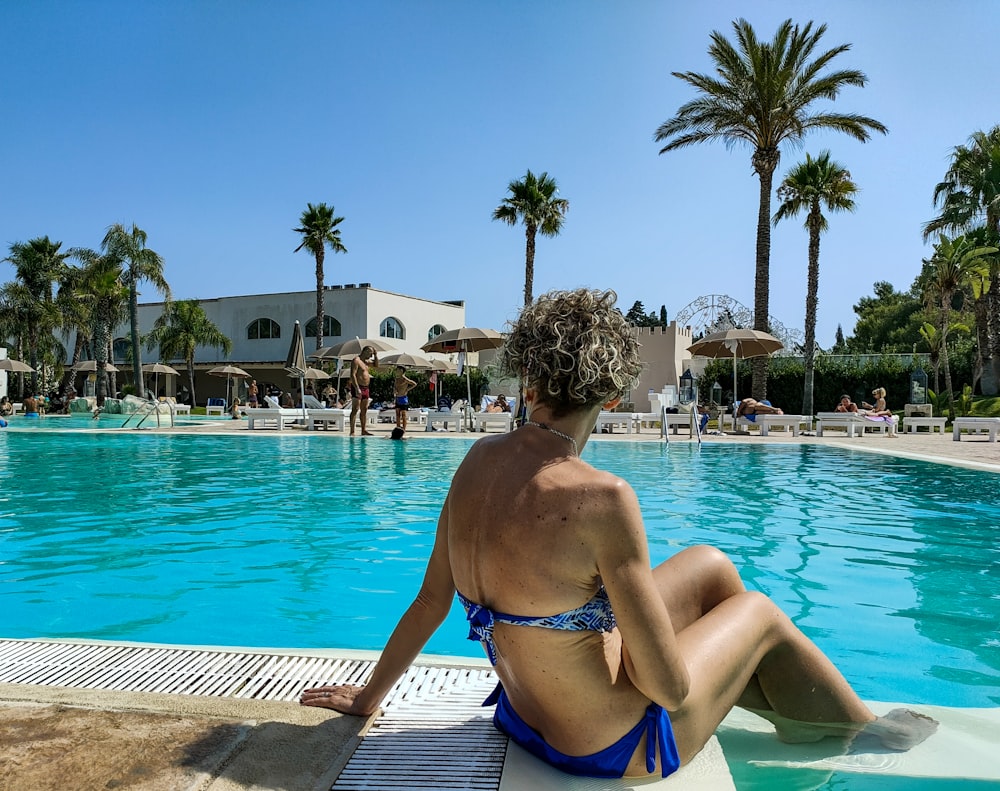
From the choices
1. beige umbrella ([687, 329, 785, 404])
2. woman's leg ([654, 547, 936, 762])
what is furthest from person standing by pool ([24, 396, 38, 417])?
woman's leg ([654, 547, 936, 762])

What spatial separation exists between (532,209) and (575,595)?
31.3 metres

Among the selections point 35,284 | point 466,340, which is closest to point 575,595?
point 466,340

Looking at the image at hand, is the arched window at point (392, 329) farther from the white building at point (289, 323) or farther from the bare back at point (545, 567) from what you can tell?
the bare back at point (545, 567)

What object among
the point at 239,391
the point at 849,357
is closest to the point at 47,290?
the point at 239,391

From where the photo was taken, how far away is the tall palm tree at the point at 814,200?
85.4 feet

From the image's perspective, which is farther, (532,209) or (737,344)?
(532,209)

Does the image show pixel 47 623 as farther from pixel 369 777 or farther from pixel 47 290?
pixel 47 290

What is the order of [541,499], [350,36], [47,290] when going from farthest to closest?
[47,290]
[350,36]
[541,499]

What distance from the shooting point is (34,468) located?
1062 cm

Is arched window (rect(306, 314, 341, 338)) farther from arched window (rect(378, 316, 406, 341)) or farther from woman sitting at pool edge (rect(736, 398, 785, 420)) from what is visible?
woman sitting at pool edge (rect(736, 398, 785, 420))

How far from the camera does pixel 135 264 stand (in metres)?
37.5

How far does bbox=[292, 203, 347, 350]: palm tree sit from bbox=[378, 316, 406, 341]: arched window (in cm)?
506

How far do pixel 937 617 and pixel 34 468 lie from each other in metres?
11.5

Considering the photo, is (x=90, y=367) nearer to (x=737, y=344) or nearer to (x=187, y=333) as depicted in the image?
(x=187, y=333)
